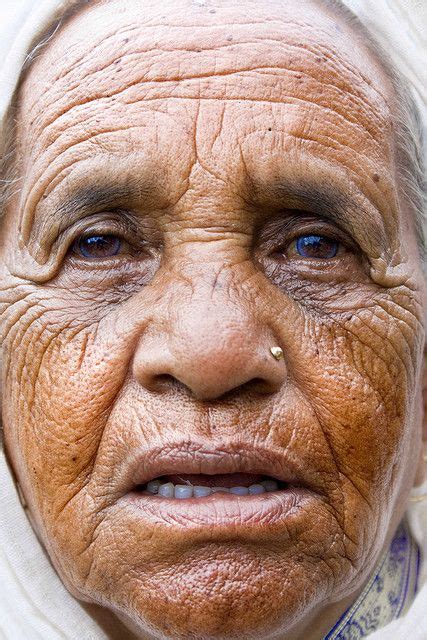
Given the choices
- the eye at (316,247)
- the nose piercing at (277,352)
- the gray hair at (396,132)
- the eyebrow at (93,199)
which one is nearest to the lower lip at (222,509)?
the nose piercing at (277,352)

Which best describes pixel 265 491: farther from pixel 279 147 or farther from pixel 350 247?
pixel 279 147

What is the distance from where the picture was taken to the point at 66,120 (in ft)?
7.77

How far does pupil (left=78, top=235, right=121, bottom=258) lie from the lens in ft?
7.81

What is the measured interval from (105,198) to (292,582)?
1.12 meters

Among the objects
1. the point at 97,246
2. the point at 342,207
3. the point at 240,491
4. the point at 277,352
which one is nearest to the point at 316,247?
the point at 342,207

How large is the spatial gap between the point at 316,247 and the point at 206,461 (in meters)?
0.74

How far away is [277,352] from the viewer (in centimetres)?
214

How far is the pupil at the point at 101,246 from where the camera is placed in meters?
2.38

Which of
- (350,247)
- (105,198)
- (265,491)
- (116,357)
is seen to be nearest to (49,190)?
(105,198)

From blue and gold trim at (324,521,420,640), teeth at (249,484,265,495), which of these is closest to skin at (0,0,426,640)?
teeth at (249,484,265,495)

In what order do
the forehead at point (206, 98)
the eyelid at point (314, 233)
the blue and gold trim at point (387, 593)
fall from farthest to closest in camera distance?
Result: the blue and gold trim at point (387, 593) → the eyelid at point (314, 233) → the forehead at point (206, 98)

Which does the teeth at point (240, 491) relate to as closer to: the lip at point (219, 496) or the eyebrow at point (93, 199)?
the lip at point (219, 496)

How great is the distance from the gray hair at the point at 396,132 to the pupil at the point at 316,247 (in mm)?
306

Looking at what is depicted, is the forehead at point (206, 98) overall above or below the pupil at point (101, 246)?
above
